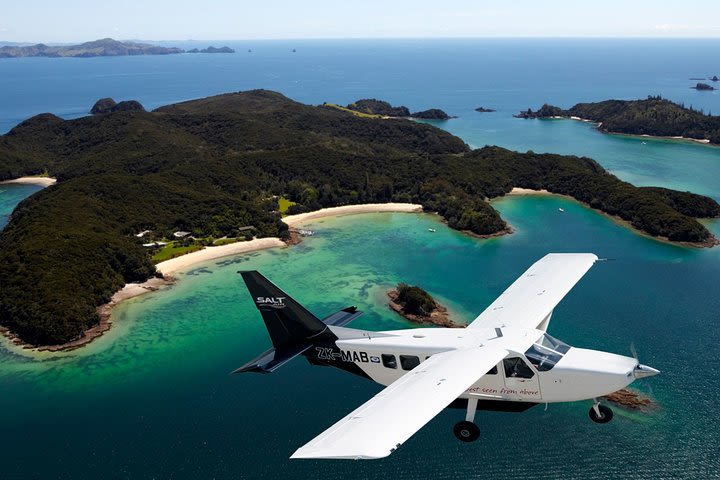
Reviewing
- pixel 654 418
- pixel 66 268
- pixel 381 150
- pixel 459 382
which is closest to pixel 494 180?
pixel 381 150

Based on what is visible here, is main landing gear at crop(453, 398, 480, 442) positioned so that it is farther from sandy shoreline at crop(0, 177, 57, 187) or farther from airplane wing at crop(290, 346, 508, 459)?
sandy shoreline at crop(0, 177, 57, 187)

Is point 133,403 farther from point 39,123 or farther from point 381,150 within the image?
point 39,123

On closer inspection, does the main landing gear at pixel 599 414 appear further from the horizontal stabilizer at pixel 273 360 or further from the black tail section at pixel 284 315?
the horizontal stabilizer at pixel 273 360

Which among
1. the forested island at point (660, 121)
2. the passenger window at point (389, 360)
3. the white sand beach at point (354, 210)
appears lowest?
the white sand beach at point (354, 210)

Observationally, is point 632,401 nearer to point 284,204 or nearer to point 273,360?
point 273,360

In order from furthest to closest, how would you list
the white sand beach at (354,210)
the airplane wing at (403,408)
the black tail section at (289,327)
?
1. the white sand beach at (354,210)
2. the black tail section at (289,327)
3. the airplane wing at (403,408)

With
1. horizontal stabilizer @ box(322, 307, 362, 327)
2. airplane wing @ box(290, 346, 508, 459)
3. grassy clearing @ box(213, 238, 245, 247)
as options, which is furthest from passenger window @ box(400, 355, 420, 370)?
grassy clearing @ box(213, 238, 245, 247)

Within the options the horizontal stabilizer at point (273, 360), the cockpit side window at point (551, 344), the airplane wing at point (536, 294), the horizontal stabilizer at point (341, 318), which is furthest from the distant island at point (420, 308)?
the cockpit side window at point (551, 344)
